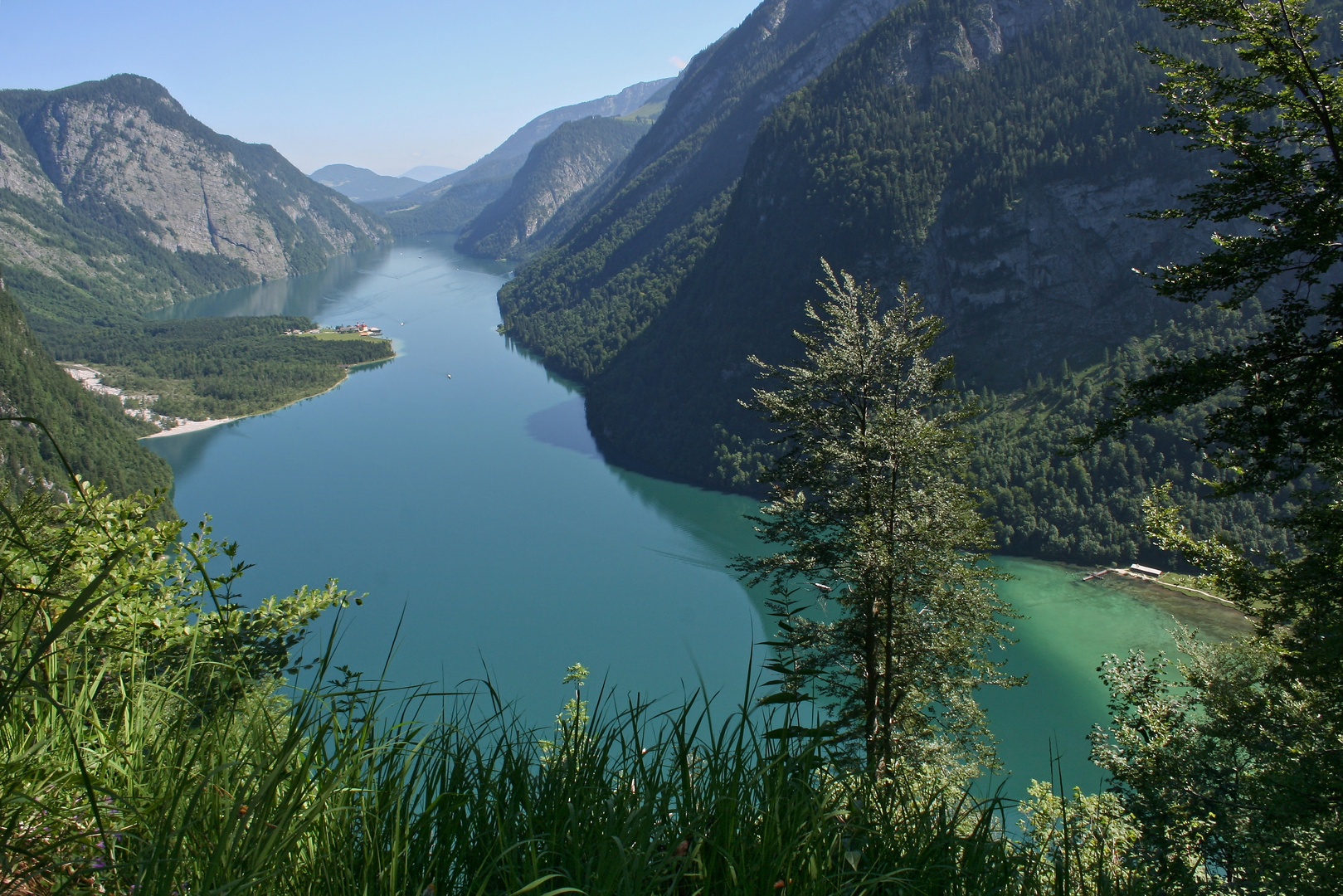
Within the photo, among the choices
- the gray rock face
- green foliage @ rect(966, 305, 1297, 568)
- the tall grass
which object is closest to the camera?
the tall grass

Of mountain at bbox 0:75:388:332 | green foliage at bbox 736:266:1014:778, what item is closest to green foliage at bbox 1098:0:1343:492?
green foliage at bbox 736:266:1014:778

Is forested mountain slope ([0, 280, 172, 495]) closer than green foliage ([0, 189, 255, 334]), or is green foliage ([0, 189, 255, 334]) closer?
forested mountain slope ([0, 280, 172, 495])

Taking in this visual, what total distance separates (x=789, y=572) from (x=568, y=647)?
81.8ft

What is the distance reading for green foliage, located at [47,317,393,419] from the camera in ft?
262

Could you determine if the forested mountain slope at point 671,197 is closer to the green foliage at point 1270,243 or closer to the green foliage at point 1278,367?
the green foliage at point 1278,367

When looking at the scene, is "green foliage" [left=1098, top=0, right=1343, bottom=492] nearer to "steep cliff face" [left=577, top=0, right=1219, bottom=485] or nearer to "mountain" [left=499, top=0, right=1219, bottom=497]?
"mountain" [left=499, top=0, right=1219, bottom=497]

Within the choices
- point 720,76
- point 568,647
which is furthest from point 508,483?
point 720,76

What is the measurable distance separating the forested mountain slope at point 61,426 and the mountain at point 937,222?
110ft

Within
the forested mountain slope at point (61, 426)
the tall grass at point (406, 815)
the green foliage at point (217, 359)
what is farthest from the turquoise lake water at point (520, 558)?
the tall grass at point (406, 815)

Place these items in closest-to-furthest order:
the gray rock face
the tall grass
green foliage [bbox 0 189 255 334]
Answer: the tall grass → the gray rock face → green foliage [bbox 0 189 255 334]

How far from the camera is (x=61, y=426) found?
2101 inches

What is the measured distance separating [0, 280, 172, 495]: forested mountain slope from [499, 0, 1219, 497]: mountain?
110 feet

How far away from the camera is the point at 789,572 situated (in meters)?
7.82

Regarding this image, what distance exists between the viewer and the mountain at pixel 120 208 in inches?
5689
